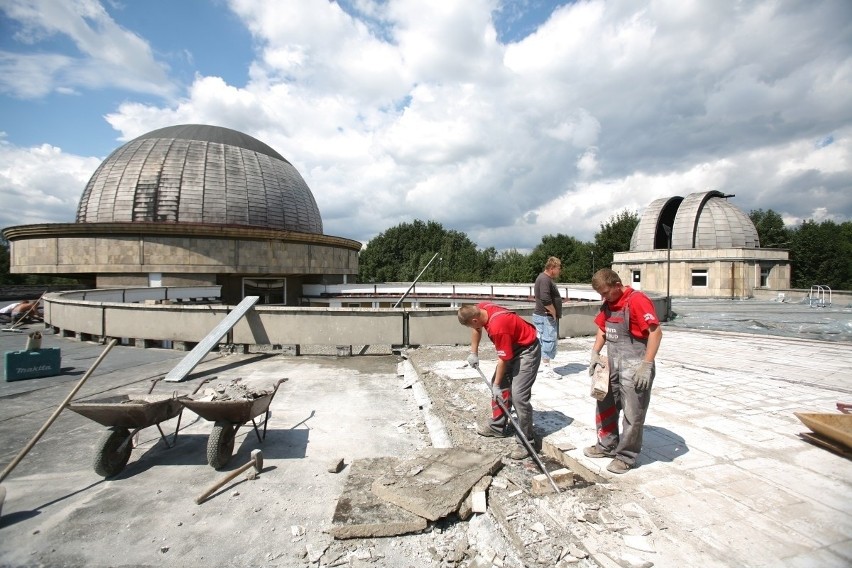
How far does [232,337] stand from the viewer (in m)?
10.4

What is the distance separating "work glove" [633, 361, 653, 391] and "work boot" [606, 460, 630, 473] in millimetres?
704

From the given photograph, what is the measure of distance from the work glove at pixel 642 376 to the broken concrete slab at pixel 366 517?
86.6 inches

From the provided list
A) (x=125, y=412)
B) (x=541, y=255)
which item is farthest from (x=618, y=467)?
(x=541, y=255)

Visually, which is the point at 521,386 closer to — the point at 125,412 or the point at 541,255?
the point at 125,412

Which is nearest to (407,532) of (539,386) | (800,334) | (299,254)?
(539,386)

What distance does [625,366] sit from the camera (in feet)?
12.3

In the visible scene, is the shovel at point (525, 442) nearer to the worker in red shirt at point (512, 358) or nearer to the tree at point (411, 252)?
the worker in red shirt at point (512, 358)

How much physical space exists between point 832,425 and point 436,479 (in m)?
4.07

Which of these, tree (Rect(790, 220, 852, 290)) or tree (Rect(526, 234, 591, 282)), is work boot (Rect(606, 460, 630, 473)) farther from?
tree (Rect(790, 220, 852, 290))

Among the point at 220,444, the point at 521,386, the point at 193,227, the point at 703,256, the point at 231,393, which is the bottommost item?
the point at 220,444

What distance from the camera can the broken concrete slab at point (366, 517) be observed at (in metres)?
3.11

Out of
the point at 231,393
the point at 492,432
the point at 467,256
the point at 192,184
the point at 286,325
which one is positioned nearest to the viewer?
the point at 492,432

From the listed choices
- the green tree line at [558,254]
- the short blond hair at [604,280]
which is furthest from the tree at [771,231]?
the short blond hair at [604,280]

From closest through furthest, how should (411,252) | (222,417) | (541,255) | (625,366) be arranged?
(625,366) < (222,417) < (541,255) < (411,252)
